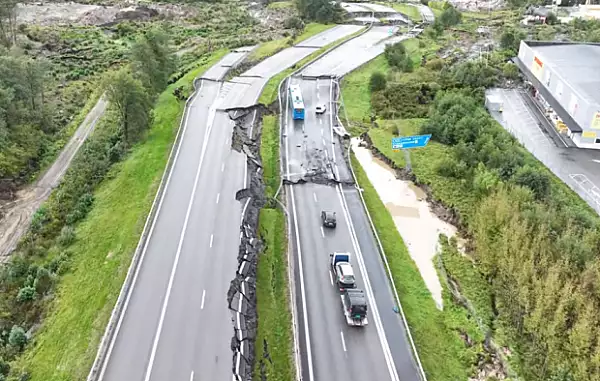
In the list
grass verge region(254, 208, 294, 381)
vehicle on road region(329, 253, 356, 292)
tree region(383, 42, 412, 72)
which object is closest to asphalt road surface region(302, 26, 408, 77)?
tree region(383, 42, 412, 72)

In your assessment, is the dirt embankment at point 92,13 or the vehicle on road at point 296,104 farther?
the dirt embankment at point 92,13

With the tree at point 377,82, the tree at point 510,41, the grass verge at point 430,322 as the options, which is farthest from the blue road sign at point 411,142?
the tree at point 510,41

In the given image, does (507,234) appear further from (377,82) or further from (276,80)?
(276,80)

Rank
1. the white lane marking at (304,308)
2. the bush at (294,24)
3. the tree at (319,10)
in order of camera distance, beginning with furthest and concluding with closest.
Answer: the tree at (319,10) → the bush at (294,24) → the white lane marking at (304,308)

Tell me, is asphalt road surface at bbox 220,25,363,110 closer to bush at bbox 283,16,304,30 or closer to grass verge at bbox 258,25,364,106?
grass verge at bbox 258,25,364,106

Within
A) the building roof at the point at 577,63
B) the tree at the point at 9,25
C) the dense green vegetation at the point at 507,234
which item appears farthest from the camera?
the tree at the point at 9,25

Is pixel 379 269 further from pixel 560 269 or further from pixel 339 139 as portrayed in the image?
pixel 339 139

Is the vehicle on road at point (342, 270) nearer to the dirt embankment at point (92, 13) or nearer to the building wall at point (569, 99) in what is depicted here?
the building wall at point (569, 99)

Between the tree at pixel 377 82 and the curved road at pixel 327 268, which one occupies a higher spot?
the tree at pixel 377 82
